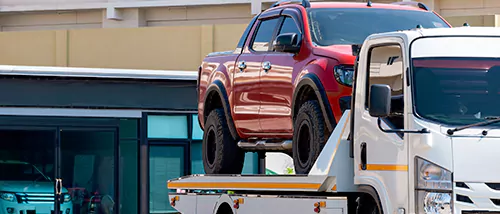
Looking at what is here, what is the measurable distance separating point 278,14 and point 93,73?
29.7ft

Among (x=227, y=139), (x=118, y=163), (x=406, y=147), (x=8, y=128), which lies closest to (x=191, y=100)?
(x=118, y=163)

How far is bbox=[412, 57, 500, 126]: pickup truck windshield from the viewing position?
805 cm

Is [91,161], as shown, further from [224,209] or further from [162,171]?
[224,209]

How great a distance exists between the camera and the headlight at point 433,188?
7676 millimetres

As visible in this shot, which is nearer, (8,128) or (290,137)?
(290,137)

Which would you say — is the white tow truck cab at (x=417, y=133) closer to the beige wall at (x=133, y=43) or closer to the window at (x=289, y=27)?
the window at (x=289, y=27)

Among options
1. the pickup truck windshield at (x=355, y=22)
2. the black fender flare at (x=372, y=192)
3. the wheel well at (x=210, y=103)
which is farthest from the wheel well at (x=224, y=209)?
the black fender flare at (x=372, y=192)

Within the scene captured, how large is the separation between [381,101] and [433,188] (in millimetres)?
721

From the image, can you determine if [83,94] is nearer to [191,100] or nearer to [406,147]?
[191,100]

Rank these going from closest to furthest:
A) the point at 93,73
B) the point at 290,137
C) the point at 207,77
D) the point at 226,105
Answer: the point at 290,137 < the point at 226,105 < the point at 207,77 < the point at 93,73

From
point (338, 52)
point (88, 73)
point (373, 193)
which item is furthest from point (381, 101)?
point (88, 73)

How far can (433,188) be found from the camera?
7.75m

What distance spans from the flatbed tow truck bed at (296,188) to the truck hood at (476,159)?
148cm

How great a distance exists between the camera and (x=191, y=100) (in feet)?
70.4
